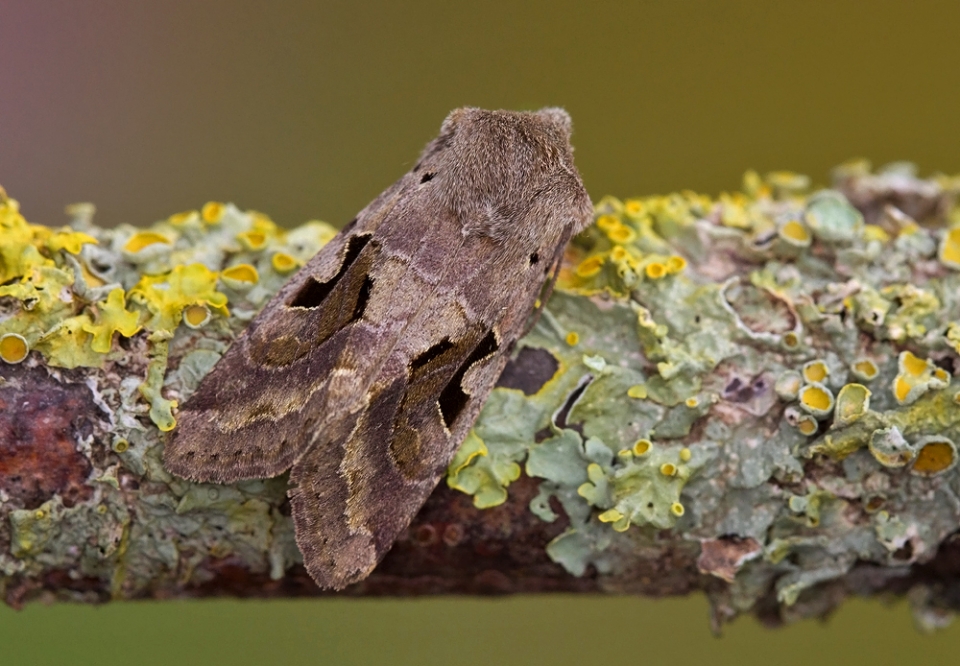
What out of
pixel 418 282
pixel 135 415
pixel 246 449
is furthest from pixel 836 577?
pixel 135 415

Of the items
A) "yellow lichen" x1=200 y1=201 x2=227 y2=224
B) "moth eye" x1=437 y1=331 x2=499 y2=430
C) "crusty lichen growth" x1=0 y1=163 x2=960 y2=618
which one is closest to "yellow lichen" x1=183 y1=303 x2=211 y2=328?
"crusty lichen growth" x1=0 y1=163 x2=960 y2=618

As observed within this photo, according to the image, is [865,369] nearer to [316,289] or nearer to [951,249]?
[951,249]

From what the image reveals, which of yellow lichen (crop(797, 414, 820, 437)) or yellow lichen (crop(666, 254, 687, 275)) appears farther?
yellow lichen (crop(666, 254, 687, 275))

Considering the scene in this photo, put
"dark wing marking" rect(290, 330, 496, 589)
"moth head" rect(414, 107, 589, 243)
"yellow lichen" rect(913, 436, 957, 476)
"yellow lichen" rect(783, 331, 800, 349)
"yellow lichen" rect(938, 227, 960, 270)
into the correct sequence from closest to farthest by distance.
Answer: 1. "dark wing marking" rect(290, 330, 496, 589)
2. "yellow lichen" rect(913, 436, 957, 476)
3. "yellow lichen" rect(783, 331, 800, 349)
4. "moth head" rect(414, 107, 589, 243)
5. "yellow lichen" rect(938, 227, 960, 270)

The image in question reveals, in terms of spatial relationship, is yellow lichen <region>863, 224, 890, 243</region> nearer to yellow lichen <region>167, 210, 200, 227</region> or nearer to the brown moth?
the brown moth

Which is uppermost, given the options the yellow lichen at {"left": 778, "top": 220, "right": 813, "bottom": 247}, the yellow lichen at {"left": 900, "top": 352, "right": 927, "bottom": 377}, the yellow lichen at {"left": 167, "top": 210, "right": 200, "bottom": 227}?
the yellow lichen at {"left": 778, "top": 220, "right": 813, "bottom": 247}

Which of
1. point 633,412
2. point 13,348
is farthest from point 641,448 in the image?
point 13,348

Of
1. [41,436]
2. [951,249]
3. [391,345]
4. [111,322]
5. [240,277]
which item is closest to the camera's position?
[41,436]

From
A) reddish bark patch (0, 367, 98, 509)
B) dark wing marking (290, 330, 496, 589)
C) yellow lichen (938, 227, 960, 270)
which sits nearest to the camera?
reddish bark patch (0, 367, 98, 509)

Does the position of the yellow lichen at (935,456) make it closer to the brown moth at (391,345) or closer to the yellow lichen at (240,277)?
the brown moth at (391,345)

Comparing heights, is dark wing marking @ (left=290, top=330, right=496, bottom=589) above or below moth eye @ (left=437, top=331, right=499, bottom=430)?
below
